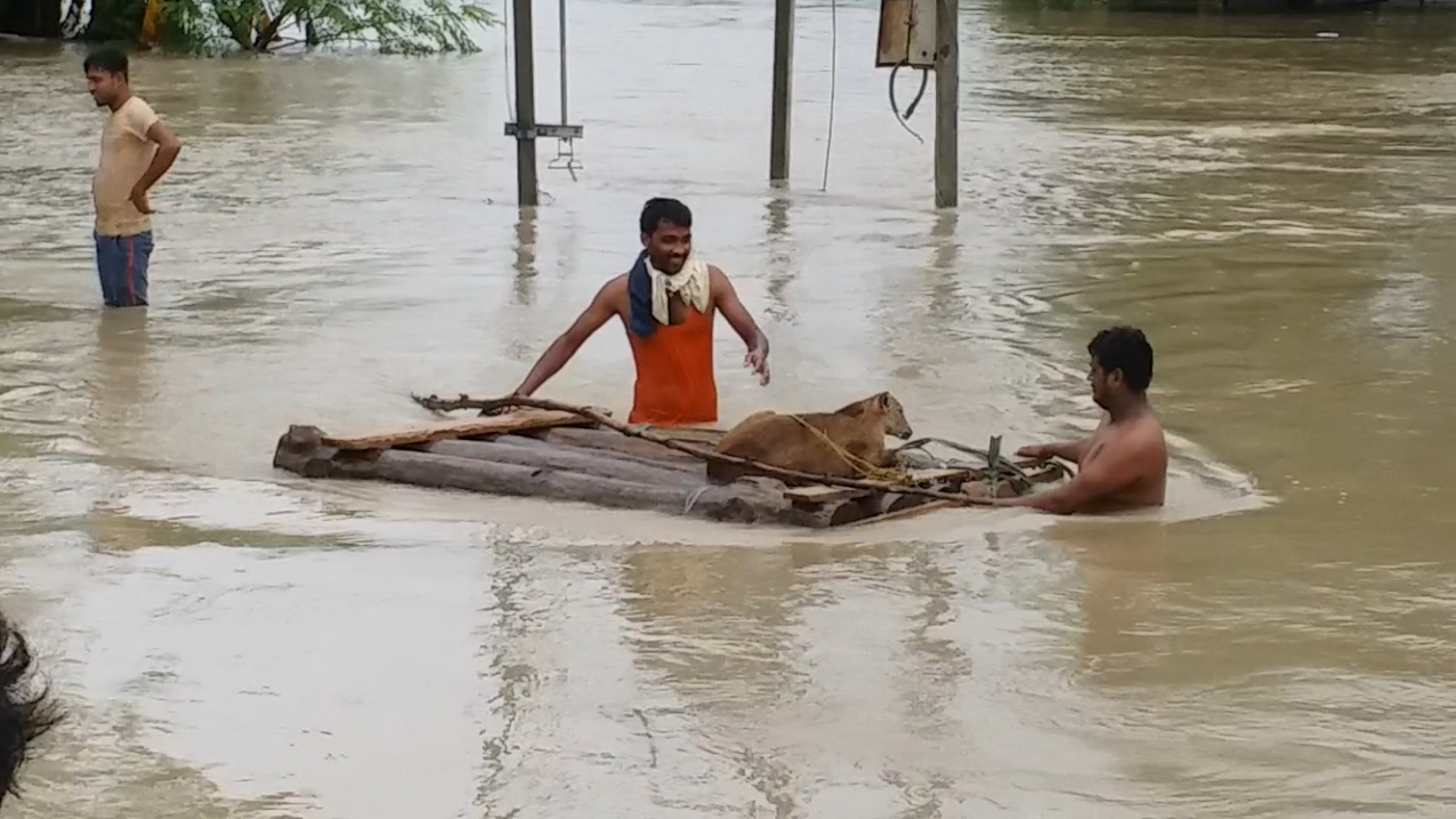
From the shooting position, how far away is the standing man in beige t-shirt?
10242 mm

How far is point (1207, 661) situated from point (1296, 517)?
1.77 metres

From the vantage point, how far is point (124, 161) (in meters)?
10.4

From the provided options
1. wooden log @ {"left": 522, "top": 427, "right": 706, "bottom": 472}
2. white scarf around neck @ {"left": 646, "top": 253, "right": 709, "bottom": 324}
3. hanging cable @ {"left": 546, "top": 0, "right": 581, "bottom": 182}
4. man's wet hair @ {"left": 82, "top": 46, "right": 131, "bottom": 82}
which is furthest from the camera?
hanging cable @ {"left": 546, "top": 0, "right": 581, "bottom": 182}

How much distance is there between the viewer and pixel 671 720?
5125 millimetres

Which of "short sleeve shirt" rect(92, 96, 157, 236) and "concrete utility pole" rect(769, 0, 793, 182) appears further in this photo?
"concrete utility pole" rect(769, 0, 793, 182)

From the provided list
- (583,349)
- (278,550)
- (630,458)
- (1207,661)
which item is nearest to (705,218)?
(583,349)

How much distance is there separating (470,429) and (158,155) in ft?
A: 10.8

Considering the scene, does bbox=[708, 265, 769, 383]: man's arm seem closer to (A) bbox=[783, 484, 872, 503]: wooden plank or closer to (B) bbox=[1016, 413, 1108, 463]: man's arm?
(A) bbox=[783, 484, 872, 503]: wooden plank

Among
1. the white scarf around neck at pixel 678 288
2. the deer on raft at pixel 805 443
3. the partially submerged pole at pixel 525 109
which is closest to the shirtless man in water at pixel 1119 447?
the deer on raft at pixel 805 443

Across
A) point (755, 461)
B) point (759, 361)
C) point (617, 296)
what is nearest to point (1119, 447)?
point (755, 461)

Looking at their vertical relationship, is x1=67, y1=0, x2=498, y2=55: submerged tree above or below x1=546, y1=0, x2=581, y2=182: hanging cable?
above

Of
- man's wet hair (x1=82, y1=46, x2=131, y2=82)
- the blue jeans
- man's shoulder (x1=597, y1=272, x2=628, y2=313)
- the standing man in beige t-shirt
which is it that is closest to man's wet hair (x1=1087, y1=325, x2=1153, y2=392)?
man's shoulder (x1=597, y1=272, x2=628, y2=313)

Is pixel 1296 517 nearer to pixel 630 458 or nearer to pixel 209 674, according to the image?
pixel 630 458

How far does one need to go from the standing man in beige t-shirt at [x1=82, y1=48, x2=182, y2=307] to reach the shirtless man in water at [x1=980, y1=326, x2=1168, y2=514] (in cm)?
492
